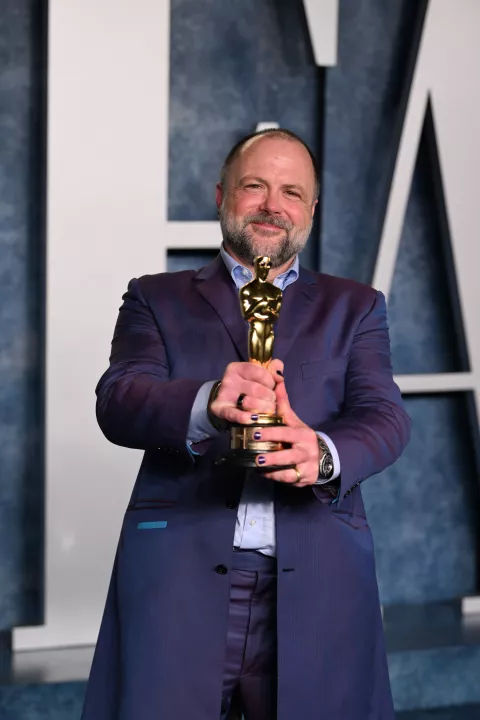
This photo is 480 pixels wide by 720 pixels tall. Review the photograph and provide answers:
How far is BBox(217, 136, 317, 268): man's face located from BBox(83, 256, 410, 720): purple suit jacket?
10cm

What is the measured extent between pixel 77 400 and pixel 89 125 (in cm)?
78

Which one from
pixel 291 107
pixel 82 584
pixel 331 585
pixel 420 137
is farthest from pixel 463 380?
pixel 331 585

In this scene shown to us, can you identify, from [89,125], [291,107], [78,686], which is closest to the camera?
[78,686]

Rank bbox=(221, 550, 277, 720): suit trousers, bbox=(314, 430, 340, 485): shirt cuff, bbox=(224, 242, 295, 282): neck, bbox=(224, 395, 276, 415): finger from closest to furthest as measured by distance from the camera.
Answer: bbox=(224, 395, 276, 415): finger → bbox=(314, 430, 340, 485): shirt cuff → bbox=(221, 550, 277, 720): suit trousers → bbox=(224, 242, 295, 282): neck

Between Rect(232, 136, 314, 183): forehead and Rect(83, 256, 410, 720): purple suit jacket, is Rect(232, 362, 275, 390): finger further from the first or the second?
Rect(232, 136, 314, 183): forehead

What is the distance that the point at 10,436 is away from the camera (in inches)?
130

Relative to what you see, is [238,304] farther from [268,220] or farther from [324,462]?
[324,462]

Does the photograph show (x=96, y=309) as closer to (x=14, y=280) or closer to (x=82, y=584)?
(x=14, y=280)

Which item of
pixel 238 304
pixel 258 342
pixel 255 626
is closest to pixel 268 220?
pixel 238 304

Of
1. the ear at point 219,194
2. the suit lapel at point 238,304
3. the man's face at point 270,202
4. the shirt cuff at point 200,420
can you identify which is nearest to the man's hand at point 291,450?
the shirt cuff at point 200,420

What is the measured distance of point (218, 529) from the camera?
1739 millimetres

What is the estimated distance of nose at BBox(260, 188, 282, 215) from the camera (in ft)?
6.08

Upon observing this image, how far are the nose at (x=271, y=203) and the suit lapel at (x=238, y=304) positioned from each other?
14 centimetres

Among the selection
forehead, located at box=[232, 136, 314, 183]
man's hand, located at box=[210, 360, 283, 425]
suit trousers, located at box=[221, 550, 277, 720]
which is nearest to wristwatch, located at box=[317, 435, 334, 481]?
man's hand, located at box=[210, 360, 283, 425]
